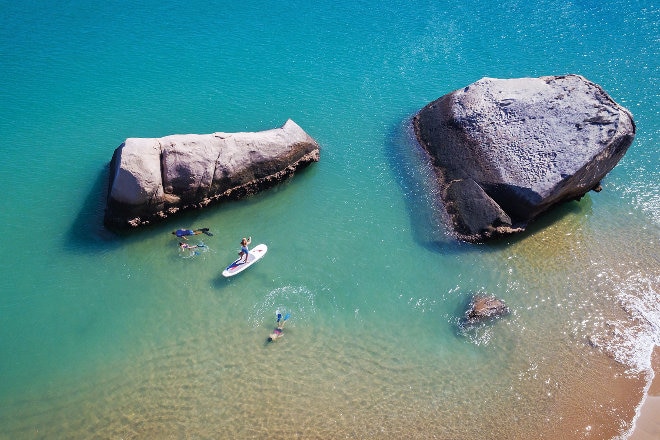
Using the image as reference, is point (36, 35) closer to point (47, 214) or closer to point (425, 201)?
point (47, 214)

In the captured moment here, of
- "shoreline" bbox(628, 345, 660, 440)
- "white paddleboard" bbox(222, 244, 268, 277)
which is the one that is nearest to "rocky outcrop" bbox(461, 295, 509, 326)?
"shoreline" bbox(628, 345, 660, 440)

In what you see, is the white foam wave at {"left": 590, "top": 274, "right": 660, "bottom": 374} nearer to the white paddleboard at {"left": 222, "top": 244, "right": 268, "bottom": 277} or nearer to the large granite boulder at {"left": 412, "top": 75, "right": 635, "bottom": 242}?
the large granite boulder at {"left": 412, "top": 75, "right": 635, "bottom": 242}

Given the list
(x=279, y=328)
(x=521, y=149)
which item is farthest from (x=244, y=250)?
(x=521, y=149)

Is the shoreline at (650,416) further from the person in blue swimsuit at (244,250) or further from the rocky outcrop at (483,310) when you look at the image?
the person in blue swimsuit at (244,250)

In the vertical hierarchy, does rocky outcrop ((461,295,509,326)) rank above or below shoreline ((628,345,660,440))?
above

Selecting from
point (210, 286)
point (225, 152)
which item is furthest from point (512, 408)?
point (225, 152)

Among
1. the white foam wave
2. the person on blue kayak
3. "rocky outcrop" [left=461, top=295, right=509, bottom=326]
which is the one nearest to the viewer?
the white foam wave

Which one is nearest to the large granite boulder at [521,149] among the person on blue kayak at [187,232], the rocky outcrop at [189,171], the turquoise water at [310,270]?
the turquoise water at [310,270]
